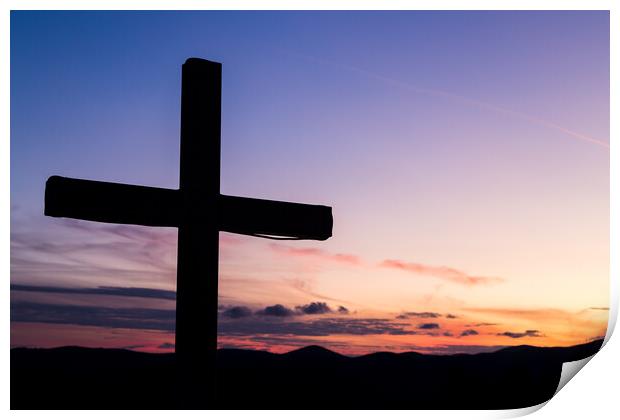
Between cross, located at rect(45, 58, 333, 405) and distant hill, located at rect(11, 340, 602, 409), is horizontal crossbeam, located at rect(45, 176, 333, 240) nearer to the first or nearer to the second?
cross, located at rect(45, 58, 333, 405)

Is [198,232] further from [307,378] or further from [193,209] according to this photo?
[307,378]

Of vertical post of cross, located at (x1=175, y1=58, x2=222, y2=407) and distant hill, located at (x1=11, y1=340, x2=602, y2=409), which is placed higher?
vertical post of cross, located at (x1=175, y1=58, x2=222, y2=407)

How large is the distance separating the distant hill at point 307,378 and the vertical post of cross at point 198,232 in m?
0.69

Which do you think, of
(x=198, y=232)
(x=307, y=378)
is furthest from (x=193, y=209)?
(x=307, y=378)

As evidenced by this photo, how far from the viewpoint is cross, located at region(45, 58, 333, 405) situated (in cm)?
366

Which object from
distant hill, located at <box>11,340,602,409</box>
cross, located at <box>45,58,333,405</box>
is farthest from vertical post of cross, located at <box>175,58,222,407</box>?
distant hill, located at <box>11,340,602,409</box>

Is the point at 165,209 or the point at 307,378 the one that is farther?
the point at 307,378

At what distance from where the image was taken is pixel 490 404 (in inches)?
177

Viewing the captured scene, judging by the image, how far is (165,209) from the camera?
3789 millimetres

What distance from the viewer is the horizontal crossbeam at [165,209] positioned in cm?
360

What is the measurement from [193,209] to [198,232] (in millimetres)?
112

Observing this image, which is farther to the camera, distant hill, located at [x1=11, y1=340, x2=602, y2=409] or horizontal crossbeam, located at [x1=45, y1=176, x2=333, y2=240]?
distant hill, located at [x1=11, y1=340, x2=602, y2=409]
